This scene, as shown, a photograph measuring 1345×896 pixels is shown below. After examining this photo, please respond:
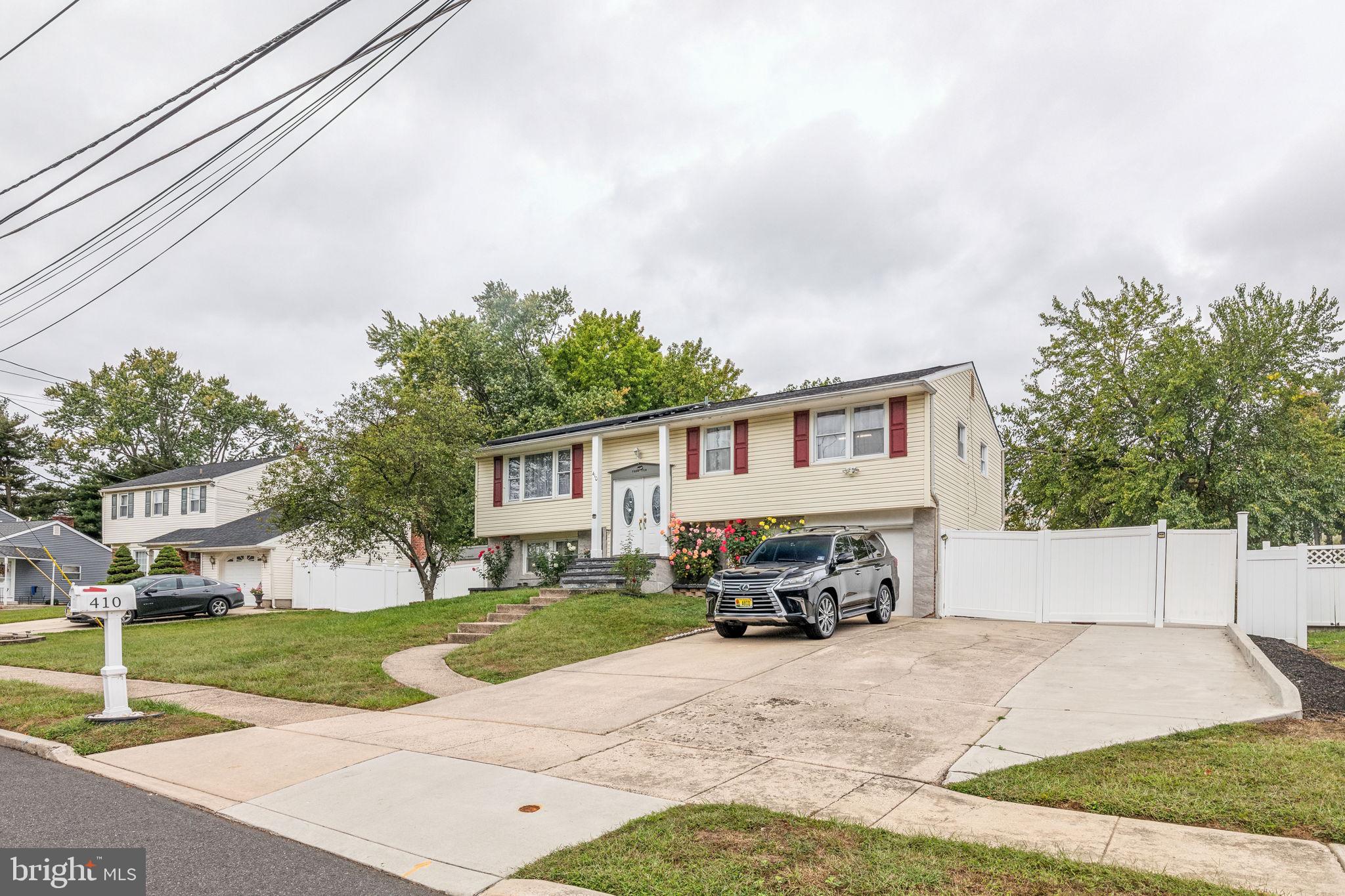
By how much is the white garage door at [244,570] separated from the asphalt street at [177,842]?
98.9 feet

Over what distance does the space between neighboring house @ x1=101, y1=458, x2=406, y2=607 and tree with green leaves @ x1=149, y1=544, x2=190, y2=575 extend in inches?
50.4

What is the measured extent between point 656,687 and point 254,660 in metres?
7.40

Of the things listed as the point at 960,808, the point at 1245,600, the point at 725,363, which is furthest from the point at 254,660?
the point at 725,363

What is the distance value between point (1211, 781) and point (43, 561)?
46593 mm

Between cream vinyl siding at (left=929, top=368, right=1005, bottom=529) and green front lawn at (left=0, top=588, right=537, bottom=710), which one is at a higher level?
cream vinyl siding at (left=929, top=368, right=1005, bottom=529)

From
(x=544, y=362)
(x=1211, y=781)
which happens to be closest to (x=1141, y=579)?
(x=1211, y=781)

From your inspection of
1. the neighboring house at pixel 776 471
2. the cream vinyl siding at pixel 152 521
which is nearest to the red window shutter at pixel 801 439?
the neighboring house at pixel 776 471

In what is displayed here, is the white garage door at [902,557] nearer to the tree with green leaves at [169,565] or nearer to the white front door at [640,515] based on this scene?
the white front door at [640,515]

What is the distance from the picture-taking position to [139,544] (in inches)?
1554

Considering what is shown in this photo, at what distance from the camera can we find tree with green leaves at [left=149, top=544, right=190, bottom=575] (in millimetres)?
32031

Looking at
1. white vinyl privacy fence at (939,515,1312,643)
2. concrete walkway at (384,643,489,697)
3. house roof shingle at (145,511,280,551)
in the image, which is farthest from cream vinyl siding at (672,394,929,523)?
house roof shingle at (145,511,280,551)

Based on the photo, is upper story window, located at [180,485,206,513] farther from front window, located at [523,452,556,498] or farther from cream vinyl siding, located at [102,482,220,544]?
front window, located at [523,452,556,498]

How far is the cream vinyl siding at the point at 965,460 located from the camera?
1842 centimetres

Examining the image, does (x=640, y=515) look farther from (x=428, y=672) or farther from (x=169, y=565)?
(x=169, y=565)
